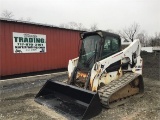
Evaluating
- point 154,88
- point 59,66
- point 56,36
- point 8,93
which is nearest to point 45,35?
point 56,36

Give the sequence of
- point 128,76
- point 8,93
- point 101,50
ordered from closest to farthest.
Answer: point 101,50, point 128,76, point 8,93

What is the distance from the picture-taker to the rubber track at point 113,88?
5.74 meters

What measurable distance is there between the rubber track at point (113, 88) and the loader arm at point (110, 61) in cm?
33

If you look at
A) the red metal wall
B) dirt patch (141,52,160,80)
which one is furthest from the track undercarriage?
the red metal wall

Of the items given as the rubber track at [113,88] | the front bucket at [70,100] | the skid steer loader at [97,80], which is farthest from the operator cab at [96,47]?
the front bucket at [70,100]

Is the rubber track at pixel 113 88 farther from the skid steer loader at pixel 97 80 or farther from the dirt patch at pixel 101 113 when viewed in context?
the dirt patch at pixel 101 113

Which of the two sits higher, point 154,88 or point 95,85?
point 95,85

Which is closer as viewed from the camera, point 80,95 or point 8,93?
point 80,95

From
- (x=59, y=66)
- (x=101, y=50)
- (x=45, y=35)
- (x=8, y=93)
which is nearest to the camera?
(x=101, y=50)

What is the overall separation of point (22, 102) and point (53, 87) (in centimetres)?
111

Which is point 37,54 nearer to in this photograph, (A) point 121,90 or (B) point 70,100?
(B) point 70,100

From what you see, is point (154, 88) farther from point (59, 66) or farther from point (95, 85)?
point (59, 66)

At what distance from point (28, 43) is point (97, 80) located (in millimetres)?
6786

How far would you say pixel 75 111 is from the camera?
564cm
